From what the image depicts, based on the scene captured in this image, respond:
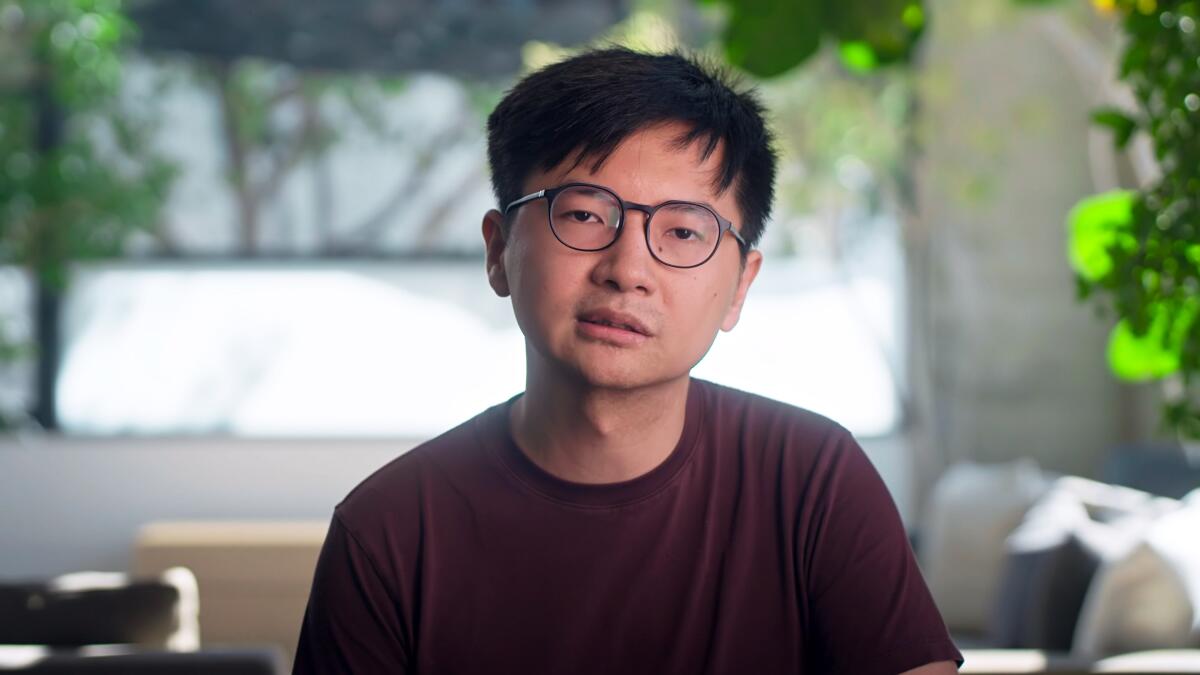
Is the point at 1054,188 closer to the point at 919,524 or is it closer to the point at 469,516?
the point at 919,524

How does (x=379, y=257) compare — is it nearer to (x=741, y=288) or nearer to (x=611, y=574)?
(x=741, y=288)

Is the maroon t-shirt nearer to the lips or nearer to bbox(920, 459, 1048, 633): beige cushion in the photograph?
the lips

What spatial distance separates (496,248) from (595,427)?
0.20 m

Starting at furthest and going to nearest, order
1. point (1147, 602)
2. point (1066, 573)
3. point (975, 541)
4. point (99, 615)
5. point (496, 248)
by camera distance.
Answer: point (975, 541)
point (1066, 573)
point (99, 615)
point (1147, 602)
point (496, 248)

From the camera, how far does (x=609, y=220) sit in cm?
119

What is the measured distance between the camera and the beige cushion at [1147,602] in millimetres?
2689

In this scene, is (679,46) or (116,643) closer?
(679,46)

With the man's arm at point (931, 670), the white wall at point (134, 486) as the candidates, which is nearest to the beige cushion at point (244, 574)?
the white wall at point (134, 486)

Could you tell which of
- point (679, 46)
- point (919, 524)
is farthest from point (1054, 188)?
point (679, 46)

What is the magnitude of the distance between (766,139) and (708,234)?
6.5 inches

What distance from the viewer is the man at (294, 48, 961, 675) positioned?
121 cm

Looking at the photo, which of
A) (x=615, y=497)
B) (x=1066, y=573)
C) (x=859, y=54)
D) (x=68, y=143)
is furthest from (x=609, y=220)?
(x=68, y=143)

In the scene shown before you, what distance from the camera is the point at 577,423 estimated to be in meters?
1.25

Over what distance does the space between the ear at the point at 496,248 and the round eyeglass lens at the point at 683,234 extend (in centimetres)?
17
